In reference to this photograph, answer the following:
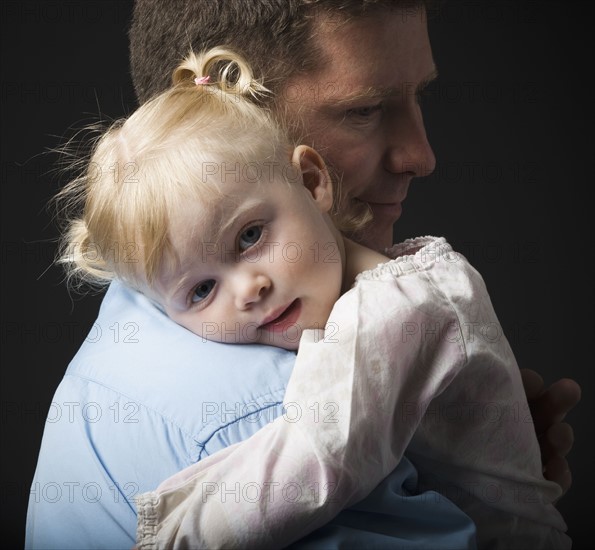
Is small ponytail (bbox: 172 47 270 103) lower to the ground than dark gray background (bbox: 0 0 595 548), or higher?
higher

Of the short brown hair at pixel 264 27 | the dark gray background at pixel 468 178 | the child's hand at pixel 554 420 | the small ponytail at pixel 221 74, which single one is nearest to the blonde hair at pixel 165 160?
the small ponytail at pixel 221 74

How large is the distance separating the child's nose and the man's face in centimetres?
47

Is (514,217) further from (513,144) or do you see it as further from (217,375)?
(217,375)

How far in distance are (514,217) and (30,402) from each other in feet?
6.53

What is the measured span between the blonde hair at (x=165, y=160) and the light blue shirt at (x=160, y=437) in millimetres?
165

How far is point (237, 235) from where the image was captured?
170cm

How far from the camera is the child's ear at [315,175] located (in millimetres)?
1849

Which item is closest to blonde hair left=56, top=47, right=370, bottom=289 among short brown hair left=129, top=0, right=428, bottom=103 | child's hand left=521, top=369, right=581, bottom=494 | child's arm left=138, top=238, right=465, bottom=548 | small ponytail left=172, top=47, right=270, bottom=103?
small ponytail left=172, top=47, right=270, bottom=103

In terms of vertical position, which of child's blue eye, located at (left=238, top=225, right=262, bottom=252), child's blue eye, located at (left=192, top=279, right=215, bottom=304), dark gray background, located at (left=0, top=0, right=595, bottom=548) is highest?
child's blue eye, located at (left=238, top=225, right=262, bottom=252)

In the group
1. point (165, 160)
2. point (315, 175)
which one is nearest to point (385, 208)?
point (315, 175)

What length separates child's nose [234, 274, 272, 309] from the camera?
168 cm

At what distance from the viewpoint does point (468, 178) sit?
3973 millimetres

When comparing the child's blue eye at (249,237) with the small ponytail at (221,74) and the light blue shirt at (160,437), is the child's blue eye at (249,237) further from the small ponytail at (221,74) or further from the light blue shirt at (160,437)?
the small ponytail at (221,74)

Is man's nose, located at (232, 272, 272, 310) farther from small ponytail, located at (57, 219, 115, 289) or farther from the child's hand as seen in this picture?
the child's hand
